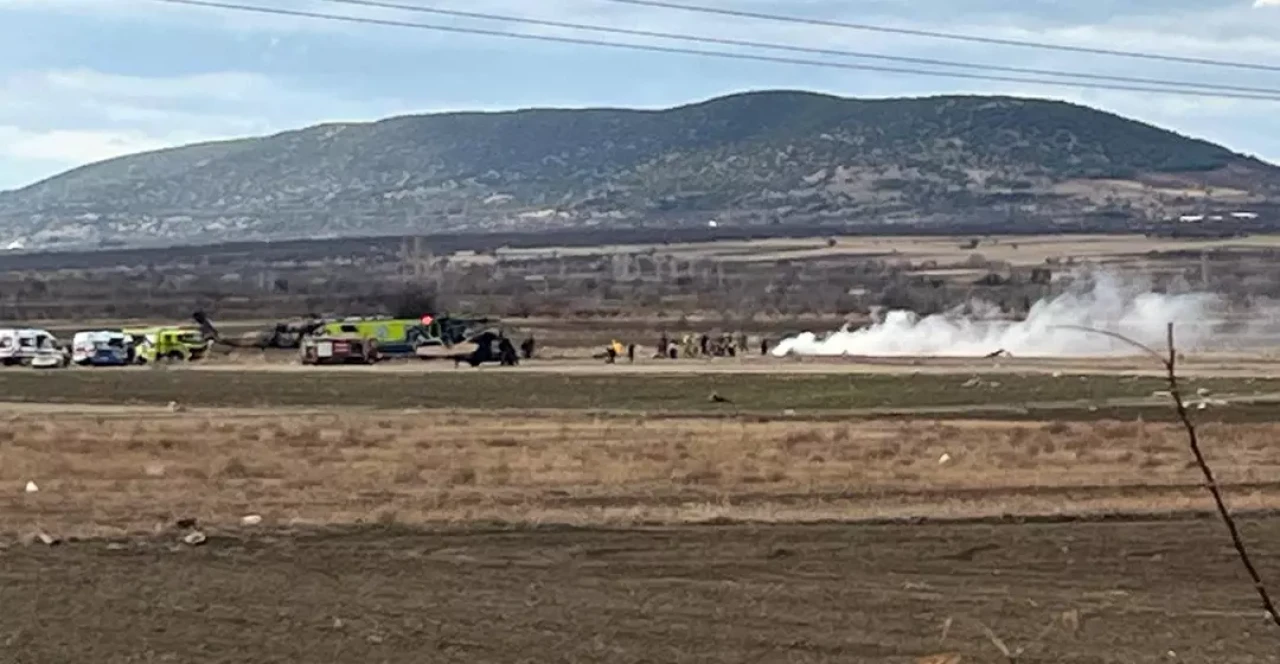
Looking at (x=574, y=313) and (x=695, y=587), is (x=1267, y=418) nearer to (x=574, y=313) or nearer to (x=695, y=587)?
(x=695, y=587)

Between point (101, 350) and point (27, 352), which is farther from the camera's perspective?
point (101, 350)

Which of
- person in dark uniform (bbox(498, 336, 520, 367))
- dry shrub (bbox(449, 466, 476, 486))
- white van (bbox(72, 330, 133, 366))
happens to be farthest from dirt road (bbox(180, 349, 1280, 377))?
dry shrub (bbox(449, 466, 476, 486))

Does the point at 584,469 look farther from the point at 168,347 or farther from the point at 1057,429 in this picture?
the point at 168,347

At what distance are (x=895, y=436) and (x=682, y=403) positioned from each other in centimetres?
1562

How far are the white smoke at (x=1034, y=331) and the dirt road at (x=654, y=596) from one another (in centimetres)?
6706

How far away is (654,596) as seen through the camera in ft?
78.2

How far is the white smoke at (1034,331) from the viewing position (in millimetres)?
A: 100625

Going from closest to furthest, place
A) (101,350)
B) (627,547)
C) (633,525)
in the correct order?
(627,547), (633,525), (101,350)

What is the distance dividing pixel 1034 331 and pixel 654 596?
73.9 meters

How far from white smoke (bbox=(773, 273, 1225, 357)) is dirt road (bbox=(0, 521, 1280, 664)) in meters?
67.1

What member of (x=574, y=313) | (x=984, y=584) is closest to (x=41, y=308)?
(x=574, y=313)

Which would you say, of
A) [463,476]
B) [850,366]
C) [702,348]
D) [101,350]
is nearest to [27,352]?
[101,350]

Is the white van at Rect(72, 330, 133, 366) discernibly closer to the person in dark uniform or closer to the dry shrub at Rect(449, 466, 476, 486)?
the person in dark uniform

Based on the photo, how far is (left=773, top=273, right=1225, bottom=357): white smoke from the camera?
330ft
